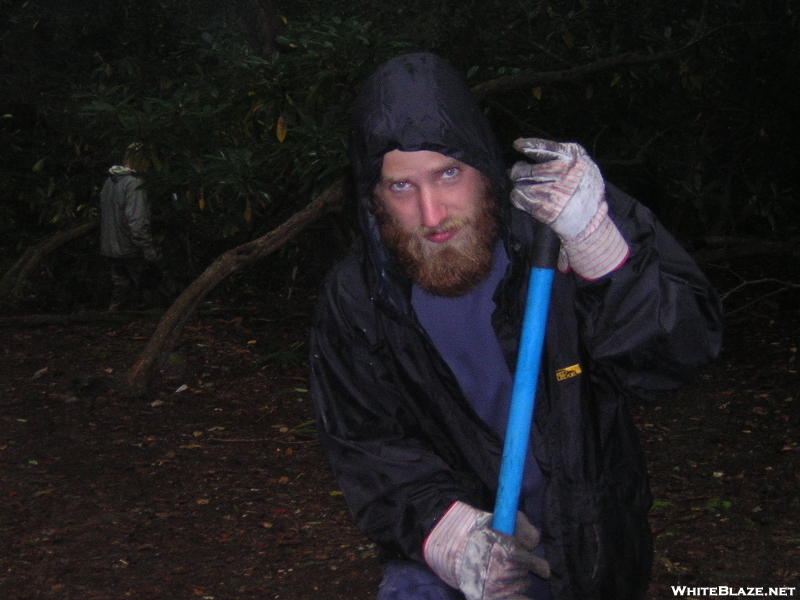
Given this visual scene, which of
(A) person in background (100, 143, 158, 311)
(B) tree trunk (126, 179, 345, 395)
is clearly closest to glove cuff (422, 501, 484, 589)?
(B) tree trunk (126, 179, 345, 395)

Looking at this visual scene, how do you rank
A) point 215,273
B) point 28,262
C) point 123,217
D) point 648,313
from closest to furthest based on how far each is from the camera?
1. point 648,313
2. point 215,273
3. point 28,262
4. point 123,217

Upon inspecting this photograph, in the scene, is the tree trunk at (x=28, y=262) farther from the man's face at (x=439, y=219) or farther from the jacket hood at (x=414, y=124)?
the man's face at (x=439, y=219)

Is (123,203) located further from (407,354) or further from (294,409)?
(407,354)

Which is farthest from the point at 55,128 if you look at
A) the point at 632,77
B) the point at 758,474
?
the point at 758,474

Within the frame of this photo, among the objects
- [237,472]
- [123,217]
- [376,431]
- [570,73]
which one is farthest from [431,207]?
[123,217]

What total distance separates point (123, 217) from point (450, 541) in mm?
7048

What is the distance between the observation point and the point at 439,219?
247 centimetres

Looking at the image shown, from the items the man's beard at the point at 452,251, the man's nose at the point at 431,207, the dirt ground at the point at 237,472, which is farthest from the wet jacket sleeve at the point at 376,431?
the dirt ground at the point at 237,472

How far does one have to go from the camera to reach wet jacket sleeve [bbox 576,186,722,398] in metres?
2.18

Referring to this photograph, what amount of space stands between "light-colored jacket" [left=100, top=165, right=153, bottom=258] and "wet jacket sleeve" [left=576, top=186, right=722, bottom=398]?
6.79 m

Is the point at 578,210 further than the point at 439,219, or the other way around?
the point at 439,219

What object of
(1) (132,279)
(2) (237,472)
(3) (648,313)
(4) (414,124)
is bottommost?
(2) (237,472)

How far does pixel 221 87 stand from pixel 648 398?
199 inches

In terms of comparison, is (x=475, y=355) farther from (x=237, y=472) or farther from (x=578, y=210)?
(x=237, y=472)
